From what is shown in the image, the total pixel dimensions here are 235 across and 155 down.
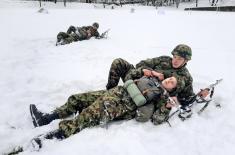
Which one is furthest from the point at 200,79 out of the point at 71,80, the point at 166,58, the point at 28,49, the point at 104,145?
the point at 28,49

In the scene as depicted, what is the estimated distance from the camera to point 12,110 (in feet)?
19.9

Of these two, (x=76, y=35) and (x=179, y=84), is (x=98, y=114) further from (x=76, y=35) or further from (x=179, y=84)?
(x=76, y=35)

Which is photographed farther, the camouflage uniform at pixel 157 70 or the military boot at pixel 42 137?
the camouflage uniform at pixel 157 70

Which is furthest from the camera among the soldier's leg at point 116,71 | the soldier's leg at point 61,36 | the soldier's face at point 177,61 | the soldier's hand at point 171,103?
the soldier's leg at point 61,36

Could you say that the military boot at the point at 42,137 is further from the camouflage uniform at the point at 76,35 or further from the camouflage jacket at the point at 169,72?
the camouflage uniform at the point at 76,35

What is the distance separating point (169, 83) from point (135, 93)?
68 cm

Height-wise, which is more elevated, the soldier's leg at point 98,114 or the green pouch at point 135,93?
the green pouch at point 135,93

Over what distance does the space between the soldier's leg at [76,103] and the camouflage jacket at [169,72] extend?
859mm

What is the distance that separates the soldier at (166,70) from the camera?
5.94 meters

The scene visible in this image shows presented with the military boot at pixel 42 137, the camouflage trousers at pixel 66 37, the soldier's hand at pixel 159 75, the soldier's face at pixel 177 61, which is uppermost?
the camouflage trousers at pixel 66 37

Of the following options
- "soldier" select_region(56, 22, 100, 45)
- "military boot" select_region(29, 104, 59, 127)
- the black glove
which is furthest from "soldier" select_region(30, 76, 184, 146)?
"soldier" select_region(56, 22, 100, 45)

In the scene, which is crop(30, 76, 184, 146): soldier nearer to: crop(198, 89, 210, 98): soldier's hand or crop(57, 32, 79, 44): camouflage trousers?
crop(198, 89, 210, 98): soldier's hand

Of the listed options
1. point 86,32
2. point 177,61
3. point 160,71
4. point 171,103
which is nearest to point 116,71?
point 160,71

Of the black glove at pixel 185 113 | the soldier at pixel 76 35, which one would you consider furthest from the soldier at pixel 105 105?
the soldier at pixel 76 35
